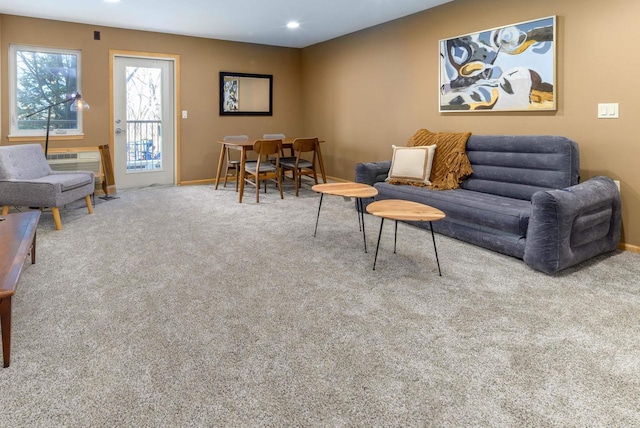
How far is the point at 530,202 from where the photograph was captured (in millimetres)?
3463

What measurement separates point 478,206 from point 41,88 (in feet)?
18.4

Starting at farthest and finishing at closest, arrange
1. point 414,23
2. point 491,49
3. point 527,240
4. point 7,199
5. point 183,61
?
1. point 183,61
2. point 414,23
3. point 491,49
4. point 7,199
5. point 527,240

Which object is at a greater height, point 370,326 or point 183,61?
point 183,61

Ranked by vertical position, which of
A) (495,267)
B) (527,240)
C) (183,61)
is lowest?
(495,267)

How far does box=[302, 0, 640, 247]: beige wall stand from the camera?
3260 mm

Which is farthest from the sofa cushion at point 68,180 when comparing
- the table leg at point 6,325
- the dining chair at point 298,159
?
the table leg at point 6,325

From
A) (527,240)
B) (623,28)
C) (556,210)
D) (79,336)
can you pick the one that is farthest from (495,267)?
(79,336)

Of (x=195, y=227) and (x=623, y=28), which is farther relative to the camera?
(x=195, y=227)

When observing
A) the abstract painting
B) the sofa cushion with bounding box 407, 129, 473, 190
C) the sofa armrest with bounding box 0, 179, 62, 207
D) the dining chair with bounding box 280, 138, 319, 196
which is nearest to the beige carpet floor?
the sofa armrest with bounding box 0, 179, 62, 207

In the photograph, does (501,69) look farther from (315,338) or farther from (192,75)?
(192,75)

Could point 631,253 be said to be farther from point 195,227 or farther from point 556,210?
point 195,227

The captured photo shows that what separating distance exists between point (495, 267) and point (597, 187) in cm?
93

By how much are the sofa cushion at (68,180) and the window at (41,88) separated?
1.61 meters

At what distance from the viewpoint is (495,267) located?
2.97 meters
